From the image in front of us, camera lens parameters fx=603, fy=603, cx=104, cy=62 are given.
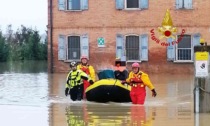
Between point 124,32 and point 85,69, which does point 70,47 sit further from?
point 85,69

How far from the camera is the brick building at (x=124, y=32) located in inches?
1387

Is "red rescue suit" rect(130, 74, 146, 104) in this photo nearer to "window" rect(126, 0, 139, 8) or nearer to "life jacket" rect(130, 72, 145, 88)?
"life jacket" rect(130, 72, 145, 88)

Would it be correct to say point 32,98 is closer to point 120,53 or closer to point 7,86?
point 7,86

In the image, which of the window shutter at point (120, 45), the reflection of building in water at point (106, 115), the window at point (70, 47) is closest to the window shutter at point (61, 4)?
the window at point (70, 47)

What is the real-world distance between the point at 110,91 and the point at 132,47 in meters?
17.1

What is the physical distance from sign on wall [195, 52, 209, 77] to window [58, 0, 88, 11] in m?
21.8

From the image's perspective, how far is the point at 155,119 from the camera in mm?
14609

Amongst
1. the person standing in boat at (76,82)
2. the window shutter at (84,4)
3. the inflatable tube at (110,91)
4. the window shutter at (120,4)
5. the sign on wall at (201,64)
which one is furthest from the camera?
the window shutter at (84,4)

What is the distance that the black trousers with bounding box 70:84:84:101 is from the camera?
19.7 metres

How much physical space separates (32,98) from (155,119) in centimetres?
705

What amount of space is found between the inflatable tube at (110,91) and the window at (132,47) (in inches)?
650

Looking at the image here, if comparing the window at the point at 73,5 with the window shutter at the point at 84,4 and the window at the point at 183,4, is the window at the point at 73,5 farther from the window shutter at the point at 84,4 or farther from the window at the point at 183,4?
the window at the point at 183,4

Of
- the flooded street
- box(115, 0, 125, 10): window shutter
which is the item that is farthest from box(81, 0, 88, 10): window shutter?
the flooded street

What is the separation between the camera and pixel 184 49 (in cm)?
3538
